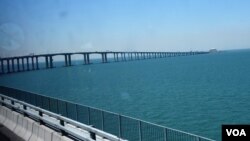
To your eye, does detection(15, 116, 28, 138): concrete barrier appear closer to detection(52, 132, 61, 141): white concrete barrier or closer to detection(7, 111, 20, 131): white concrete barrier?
detection(7, 111, 20, 131): white concrete barrier

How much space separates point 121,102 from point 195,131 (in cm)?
2228

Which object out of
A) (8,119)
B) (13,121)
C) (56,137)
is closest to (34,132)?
(56,137)

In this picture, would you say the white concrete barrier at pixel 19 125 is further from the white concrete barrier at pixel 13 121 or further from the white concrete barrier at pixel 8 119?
the white concrete barrier at pixel 8 119

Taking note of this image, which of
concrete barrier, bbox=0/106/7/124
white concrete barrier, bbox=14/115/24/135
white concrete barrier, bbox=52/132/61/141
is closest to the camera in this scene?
white concrete barrier, bbox=52/132/61/141

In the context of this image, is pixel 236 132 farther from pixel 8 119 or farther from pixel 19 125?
pixel 8 119

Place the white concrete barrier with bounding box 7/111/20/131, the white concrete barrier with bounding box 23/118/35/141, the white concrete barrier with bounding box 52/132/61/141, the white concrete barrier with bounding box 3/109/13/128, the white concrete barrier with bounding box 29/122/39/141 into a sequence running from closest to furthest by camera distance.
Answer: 1. the white concrete barrier with bounding box 52/132/61/141
2. the white concrete barrier with bounding box 29/122/39/141
3. the white concrete barrier with bounding box 23/118/35/141
4. the white concrete barrier with bounding box 7/111/20/131
5. the white concrete barrier with bounding box 3/109/13/128

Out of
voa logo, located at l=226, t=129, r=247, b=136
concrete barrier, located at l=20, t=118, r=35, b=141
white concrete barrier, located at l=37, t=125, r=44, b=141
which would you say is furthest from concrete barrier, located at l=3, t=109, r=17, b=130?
voa logo, located at l=226, t=129, r=247, b=136

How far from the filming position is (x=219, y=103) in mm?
44406

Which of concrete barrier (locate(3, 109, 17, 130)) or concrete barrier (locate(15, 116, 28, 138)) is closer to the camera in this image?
concrete barrier (locate(15, 116, 28, 138))

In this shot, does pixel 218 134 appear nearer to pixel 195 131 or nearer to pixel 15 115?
pixel 195 131

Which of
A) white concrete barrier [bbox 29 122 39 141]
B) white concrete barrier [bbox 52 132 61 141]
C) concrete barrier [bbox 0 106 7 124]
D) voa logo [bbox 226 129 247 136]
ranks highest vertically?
voa logo [bbox 226 129 247 136]

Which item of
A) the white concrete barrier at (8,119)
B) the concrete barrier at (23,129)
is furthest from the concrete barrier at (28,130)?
the white concrete barrier at (8,119)

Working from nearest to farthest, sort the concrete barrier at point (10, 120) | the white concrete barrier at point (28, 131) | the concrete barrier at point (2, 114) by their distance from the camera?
the white concrete barrier at point (28, 131), the concrete barrier at point (10, 120), the concrete barrier at point (2, 114)

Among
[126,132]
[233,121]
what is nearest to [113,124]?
[126,132]
